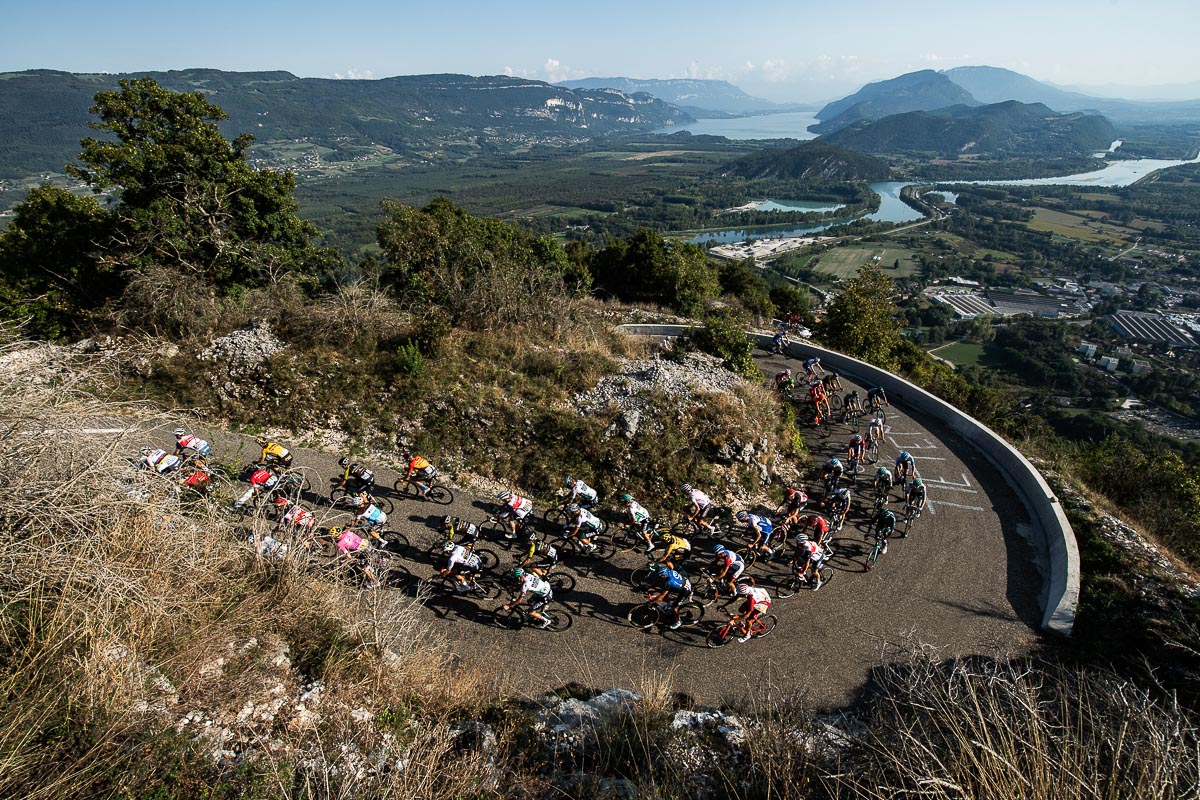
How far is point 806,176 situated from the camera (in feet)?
582

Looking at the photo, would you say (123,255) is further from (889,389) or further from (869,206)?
(869,206)

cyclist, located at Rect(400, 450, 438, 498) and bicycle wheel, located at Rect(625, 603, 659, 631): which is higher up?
cyclist, located at Rect(400, 450, 438, 498)

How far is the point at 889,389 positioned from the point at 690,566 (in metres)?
13.1

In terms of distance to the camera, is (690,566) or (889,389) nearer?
(690,566)

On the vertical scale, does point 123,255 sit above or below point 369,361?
above

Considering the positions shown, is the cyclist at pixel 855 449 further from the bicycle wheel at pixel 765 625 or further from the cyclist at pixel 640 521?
the cyclist at pixel 640 521

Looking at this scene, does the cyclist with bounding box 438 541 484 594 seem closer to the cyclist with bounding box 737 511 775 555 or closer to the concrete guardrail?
the cyclist with bounding box 737 511 775 555

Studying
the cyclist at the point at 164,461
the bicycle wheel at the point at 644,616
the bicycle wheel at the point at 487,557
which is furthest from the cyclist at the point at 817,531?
the cyclist at the point at 164,461

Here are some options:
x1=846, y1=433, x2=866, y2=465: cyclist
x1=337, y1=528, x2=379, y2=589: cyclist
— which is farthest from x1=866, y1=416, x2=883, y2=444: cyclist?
x1=337, y1=528, x2=379, y2=589: cyclist

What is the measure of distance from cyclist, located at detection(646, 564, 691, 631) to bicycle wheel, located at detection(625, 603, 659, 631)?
22 cm

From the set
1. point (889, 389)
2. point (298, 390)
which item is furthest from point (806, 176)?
point (298, 390)

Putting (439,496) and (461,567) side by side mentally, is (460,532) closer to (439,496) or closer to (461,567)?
(461,567)

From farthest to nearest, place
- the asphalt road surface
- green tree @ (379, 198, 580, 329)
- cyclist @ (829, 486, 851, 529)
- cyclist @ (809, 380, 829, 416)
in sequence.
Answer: green tree @ (379, 198, 580, 329) < cyclist @ (809, 380, 829, 416) < cyclist @ (829, 486, 851, 529) < the asphalt road surface

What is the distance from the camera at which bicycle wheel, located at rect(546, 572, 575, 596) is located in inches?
415
